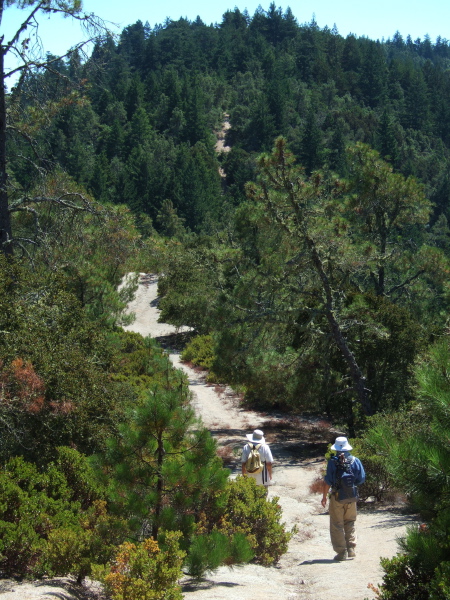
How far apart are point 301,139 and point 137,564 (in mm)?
76367

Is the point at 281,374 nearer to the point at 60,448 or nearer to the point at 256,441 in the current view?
the point at 256,441

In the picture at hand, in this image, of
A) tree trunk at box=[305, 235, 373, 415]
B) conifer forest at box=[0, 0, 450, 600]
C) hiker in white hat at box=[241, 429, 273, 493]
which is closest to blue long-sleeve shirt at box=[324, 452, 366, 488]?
conifer forest at box=[0, 0, 450, 600]

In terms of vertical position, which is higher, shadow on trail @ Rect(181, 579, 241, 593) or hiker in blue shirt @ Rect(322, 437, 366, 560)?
hiker in blue shirt @ Rect(322, 437, 366, 560)

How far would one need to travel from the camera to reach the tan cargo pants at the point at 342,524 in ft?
22.0

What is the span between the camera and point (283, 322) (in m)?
13.8

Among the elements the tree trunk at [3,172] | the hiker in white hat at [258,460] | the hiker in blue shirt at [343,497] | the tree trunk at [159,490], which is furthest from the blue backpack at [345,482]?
the tree trunk at [3,172]

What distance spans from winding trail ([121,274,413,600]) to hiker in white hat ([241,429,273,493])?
78 centimetres

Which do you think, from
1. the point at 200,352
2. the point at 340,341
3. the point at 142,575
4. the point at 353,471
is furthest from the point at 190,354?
the point at 142,575

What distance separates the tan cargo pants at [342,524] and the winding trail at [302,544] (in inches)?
6.4

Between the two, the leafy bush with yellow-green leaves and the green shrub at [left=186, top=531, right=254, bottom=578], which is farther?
the leafy bush with yellow-green leaves

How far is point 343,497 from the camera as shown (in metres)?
6.65

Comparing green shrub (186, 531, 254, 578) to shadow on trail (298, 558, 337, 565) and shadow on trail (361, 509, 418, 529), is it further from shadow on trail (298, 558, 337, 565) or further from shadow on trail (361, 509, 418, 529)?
shadow on trail (361, 509, 418, 529)

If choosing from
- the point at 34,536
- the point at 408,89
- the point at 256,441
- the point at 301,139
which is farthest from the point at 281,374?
the point at 408,89

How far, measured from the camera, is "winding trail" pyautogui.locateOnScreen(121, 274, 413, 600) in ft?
18.7
